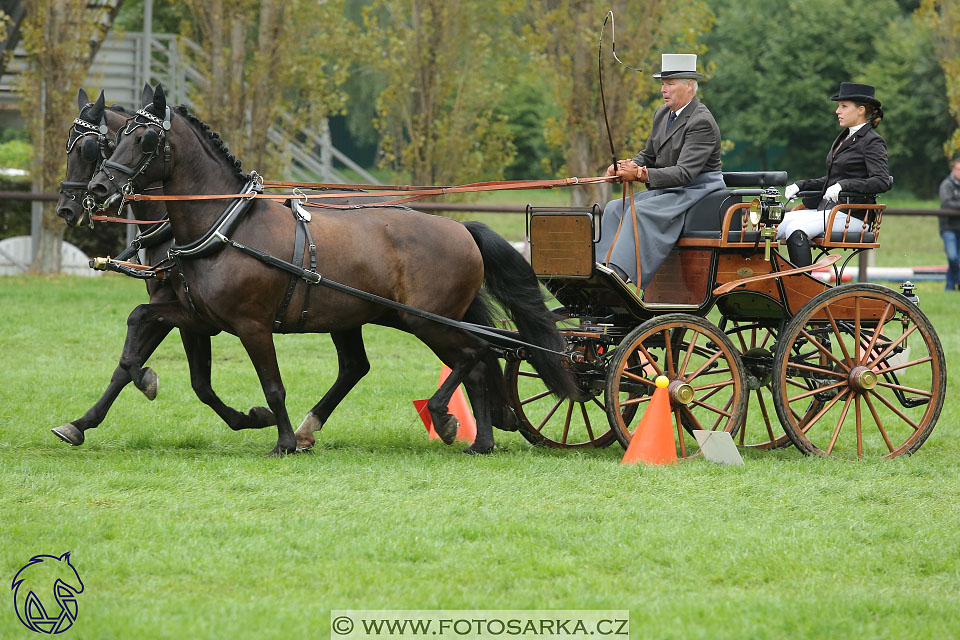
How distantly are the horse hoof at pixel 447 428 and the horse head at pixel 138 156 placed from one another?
2150 mm

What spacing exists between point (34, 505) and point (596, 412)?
4716 millimetres

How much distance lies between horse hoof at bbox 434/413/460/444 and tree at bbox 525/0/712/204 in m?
10.1

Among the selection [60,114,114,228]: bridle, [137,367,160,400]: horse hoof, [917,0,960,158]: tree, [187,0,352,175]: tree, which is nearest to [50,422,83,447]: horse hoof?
[137,367,160,400]: horse hoof

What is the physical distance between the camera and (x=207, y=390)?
297 inches

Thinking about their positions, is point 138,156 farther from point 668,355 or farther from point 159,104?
point 668,355

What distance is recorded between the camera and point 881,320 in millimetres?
7516

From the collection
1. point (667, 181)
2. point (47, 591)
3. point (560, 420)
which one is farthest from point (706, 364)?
point (47, 591)

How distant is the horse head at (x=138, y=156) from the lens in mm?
6742

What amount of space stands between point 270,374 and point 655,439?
7.25ft

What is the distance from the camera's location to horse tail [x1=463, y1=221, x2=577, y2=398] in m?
7.46

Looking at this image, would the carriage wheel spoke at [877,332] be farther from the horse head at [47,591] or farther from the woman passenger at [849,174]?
the horse head at [47,591]

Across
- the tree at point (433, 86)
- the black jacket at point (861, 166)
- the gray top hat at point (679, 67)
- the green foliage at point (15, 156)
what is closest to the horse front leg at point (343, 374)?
the gray top hat at point (679, 67)

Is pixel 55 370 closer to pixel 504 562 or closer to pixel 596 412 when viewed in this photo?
pixel 596 412

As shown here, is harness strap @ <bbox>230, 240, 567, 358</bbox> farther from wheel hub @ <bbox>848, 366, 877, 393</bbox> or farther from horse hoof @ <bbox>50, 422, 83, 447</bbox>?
wheel hub @ <bbox>848, 366, 877, 393</bbox>
